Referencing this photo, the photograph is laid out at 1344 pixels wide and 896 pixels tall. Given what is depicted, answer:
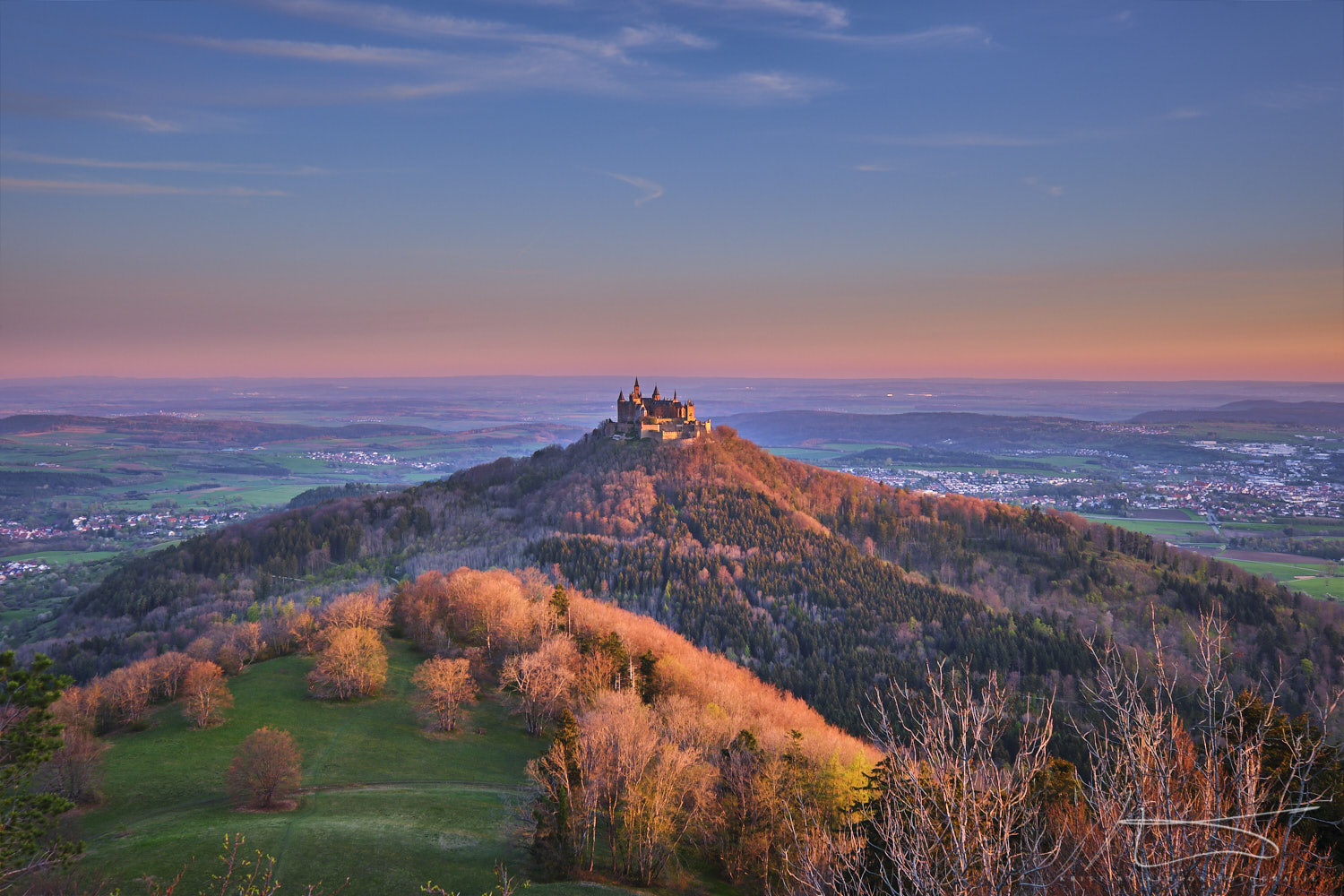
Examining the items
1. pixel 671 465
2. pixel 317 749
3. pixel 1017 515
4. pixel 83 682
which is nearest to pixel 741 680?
pixel 317 749

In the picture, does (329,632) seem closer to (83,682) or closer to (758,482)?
(83,682)

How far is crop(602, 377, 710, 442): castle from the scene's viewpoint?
16162cm

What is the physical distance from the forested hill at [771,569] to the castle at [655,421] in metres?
4.33

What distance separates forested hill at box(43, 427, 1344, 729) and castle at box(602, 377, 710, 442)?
4332 mm

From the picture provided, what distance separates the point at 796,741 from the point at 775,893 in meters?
8.23

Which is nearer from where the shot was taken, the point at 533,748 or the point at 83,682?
the point at 533,748

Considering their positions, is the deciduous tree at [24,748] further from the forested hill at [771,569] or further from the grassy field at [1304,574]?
the grassy field at [1304,574]

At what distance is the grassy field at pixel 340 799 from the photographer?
3139 centimetres

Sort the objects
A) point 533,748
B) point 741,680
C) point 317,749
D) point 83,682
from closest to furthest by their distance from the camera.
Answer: point 317,749, point 533,748, point 741,680, point 83,682

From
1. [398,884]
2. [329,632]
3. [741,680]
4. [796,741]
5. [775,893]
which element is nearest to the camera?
[398,884]

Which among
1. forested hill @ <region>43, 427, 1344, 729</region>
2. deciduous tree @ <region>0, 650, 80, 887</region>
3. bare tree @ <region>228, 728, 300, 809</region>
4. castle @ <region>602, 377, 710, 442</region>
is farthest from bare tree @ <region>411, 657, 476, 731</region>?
castle @ <region>602, 377, 710, 442</region>

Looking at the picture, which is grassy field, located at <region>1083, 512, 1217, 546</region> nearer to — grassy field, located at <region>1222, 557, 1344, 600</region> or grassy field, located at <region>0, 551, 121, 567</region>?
grassy field, located at <region>1222, 557, 1344, 600</region>

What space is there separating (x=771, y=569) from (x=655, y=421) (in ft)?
173

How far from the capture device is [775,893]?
A: 34.4 meters
